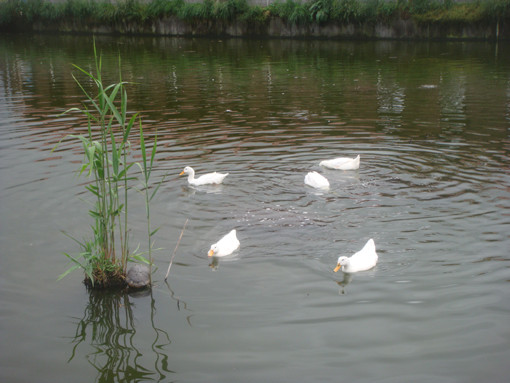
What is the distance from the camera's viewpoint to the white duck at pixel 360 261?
24.7ft

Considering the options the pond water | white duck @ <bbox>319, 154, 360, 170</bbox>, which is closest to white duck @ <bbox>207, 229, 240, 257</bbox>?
the pond water

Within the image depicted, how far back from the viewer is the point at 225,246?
809 centimetres

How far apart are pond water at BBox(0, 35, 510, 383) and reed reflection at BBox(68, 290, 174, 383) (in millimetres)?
20

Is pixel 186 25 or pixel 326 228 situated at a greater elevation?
pixel 186 25

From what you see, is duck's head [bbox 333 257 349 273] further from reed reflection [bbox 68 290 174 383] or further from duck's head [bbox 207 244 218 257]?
reed reflection [bbox 68 290 174 383]

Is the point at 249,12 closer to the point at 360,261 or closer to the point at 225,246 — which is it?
the point at 225,246

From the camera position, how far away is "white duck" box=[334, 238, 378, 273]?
296 inches

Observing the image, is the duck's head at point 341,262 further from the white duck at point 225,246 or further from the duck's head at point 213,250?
the duck's head at point 213,250

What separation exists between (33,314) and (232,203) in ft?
13.5

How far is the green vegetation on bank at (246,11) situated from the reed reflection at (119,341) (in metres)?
34.0

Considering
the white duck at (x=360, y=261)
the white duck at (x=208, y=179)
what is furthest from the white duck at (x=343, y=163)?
the white duck at (x=360, y=261)

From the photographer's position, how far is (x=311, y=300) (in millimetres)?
7043

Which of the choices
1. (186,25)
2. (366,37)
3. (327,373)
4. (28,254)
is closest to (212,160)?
(28,254)

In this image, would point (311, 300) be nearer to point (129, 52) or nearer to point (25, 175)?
point (25, 175)
